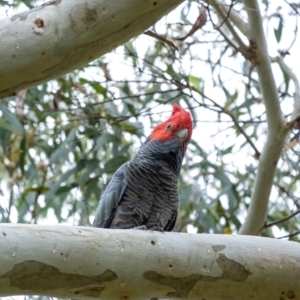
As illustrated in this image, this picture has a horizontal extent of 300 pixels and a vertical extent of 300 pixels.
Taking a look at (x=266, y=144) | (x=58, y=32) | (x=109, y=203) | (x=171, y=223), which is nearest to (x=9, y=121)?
(x=109, y=203)

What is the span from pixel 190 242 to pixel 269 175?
133 centimetres

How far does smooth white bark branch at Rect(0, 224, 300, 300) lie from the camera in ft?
5.73

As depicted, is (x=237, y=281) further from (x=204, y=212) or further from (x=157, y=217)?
(x=204, y=212)

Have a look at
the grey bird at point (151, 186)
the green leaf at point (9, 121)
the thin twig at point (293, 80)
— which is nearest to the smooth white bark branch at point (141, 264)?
the grey bird at point (151, 186)

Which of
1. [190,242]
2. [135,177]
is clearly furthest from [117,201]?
[190,242]

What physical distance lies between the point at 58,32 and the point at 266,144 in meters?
1.64

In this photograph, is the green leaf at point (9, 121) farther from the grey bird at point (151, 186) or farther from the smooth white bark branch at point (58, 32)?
the smooth white bark branch at point (58, 32)

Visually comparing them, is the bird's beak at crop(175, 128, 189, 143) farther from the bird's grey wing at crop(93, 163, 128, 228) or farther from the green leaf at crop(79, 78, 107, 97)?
the green leaf at crop(79, 78, 107, 97)

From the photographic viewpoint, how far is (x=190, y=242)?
6.32ft

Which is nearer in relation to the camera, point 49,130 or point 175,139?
point 175,139

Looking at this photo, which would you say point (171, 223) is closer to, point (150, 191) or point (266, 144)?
point (150, 191)

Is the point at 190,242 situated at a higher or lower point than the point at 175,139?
lower

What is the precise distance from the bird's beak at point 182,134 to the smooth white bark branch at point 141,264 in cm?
127

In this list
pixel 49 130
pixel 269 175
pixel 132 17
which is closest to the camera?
pixel 132 17
